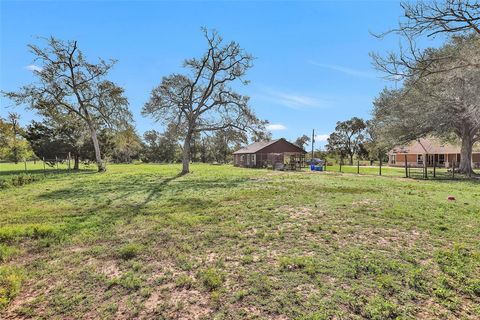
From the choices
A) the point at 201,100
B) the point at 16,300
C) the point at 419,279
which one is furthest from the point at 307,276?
the point at 201,100

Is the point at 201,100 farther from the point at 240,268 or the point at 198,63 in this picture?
the point at 240,268

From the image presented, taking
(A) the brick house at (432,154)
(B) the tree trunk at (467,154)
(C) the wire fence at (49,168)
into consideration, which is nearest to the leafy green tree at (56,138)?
(C) the wire fence at (49,168)

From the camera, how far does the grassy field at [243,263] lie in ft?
11.0

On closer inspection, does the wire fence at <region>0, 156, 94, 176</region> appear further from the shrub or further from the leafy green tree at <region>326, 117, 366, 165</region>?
the leafy green tree at <region>326, 117, 366, 165</region>

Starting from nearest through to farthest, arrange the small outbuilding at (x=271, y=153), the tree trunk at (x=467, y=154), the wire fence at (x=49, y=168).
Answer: the tree trunk at (x=467, y=154) → the wire fence at (x=49, y=168) → the small outbuilding at (x=271, y=153)

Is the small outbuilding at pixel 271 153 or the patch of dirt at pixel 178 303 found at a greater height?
the small outbuilding at pixel 271 153

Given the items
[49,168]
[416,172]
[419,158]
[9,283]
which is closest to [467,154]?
[416,172]

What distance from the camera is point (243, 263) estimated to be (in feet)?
14.4

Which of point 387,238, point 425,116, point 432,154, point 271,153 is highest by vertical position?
point 425,116

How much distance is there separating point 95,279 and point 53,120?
2622cm

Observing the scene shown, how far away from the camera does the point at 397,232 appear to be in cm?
575

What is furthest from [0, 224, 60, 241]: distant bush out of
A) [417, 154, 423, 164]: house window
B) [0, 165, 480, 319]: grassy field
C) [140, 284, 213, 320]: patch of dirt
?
[417, 154, 423, 164]: house window

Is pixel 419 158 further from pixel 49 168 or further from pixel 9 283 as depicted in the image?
pixel 9 283

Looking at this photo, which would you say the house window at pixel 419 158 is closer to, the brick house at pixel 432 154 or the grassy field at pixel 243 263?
the brick house at pixel 432 154
